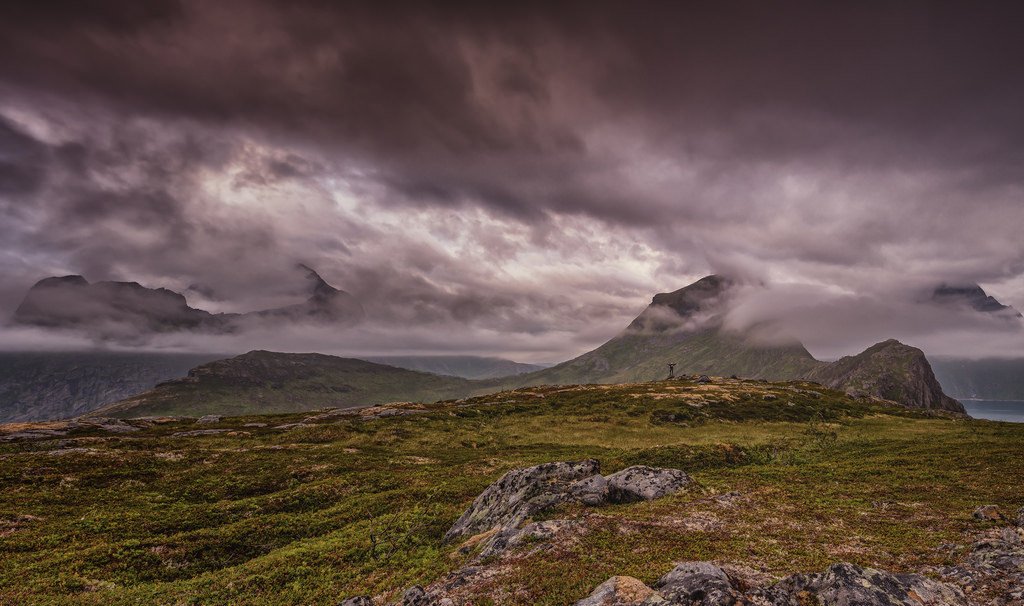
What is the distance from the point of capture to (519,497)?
29.1 meters

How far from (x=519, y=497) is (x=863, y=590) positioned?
63.7ft

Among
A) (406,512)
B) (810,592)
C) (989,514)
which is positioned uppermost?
(810,592)

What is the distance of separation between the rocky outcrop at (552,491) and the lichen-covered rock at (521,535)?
1.40 m

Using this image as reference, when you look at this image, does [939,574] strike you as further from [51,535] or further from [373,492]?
[51,535]

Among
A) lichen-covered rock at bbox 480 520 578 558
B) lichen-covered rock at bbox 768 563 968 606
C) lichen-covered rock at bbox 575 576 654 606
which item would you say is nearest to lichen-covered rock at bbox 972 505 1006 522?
lichen-covered rock at bbox 768 563 968 606

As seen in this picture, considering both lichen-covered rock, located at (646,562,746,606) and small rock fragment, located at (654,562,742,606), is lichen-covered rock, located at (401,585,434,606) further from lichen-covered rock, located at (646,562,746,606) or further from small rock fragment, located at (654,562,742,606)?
small rock fragment, located at (654,562,742,606)

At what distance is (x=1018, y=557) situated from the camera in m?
17.0

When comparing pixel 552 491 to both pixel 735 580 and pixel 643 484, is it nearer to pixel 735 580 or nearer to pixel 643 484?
pixel 643 484

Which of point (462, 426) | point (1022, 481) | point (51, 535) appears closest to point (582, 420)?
point (462, 426)

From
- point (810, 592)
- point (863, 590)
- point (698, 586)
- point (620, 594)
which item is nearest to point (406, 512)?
point (620, 594)

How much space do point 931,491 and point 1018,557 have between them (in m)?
21.0

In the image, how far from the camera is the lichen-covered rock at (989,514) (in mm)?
24219

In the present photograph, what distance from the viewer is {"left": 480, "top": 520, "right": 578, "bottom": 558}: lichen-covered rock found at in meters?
22.2

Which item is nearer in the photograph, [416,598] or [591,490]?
[416,598]
